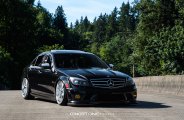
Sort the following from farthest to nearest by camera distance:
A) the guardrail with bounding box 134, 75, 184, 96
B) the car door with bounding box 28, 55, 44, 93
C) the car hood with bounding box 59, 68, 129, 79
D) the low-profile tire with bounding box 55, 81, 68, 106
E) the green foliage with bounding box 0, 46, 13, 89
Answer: the green foliage with bounding box 0, 46, 13, 89, the guardrail with bounding box 134, 75, 184, 96, the car door with bounding box 28, 55, 44, 93, the low-profile tire with bounding box 55, 81, 68, 106, the car hood with bounding box 59, 68, 129, 79

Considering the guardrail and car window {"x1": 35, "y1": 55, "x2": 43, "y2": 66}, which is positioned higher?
car window {"x1": 35, "y1": 55, "x2": 43, "y2": 66}

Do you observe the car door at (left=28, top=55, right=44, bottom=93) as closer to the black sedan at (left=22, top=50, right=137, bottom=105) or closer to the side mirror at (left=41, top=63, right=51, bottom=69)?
the black sedan at (left=22, top=50, right=137, bottom=105)

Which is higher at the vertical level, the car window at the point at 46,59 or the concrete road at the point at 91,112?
the car window at the point at 46,59

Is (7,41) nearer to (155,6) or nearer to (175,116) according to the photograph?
(155,6)

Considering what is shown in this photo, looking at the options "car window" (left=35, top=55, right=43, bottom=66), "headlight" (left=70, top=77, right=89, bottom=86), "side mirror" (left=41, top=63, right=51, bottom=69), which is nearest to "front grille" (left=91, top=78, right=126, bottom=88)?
"headlight" (left=70, top=77, right=89, bottom=86)

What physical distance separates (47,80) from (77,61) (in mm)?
911

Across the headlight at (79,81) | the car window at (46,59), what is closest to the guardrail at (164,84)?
the car window at (46,59)

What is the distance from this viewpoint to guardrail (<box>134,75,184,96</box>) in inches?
800

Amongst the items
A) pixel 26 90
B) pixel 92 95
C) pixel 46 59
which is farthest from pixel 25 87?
pixel 92 95

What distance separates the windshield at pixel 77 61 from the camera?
1443 centimetres

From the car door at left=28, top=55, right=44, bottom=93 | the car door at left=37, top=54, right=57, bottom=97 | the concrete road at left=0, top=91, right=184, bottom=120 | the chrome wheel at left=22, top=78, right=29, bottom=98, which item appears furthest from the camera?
the chrome wheel at left=22, top=78, right=29, bottom=98

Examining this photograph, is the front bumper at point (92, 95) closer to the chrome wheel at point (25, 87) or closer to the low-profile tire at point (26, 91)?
the low-profile tire at point (26, 91)

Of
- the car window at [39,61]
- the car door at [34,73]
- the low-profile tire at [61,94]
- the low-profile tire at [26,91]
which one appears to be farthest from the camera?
the low-profile tire at [26,91]

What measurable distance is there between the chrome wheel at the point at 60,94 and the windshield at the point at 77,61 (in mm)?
706
